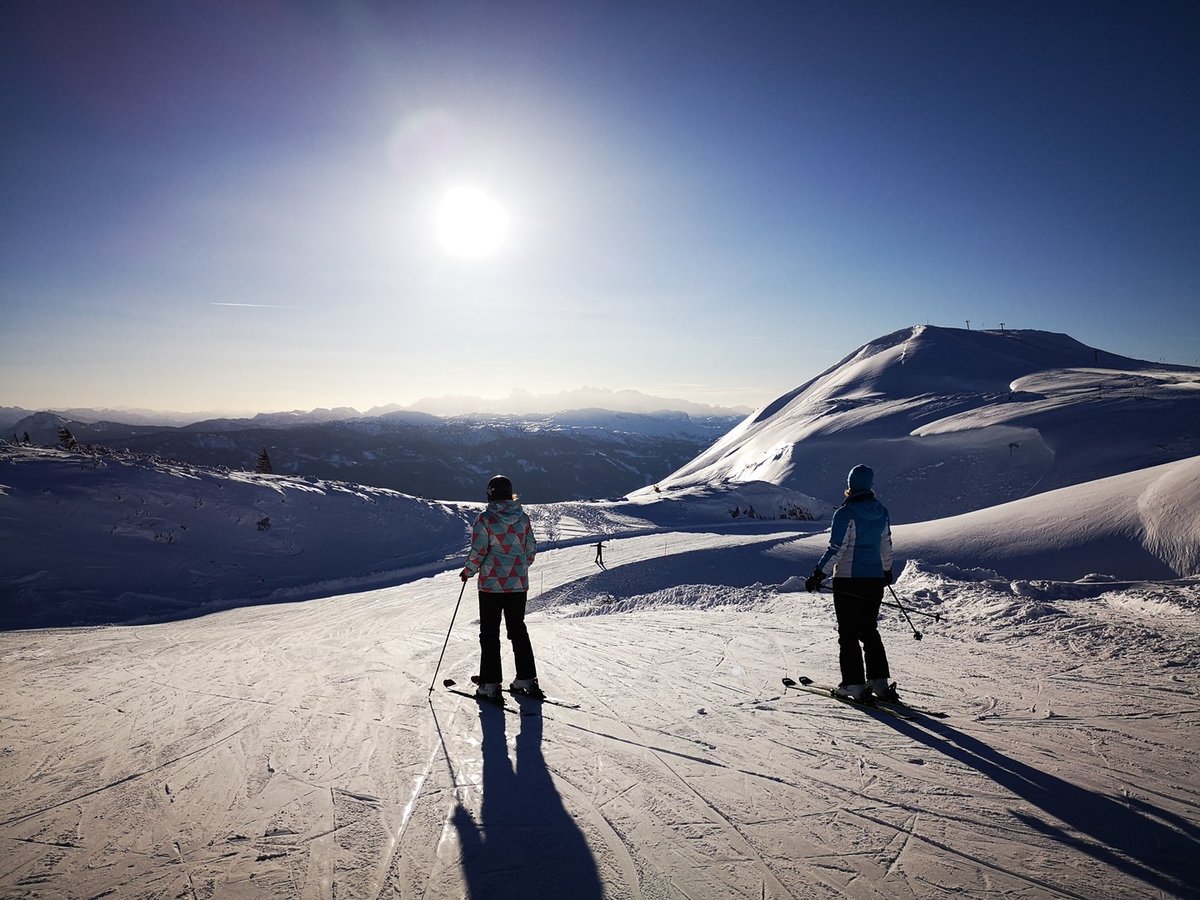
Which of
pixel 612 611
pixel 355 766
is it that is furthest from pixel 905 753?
pixel 612 611

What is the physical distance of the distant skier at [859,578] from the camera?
5438 millimetres

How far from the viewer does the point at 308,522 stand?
1992cm

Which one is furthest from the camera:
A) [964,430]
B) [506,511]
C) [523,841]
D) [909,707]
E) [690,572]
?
[964,430]

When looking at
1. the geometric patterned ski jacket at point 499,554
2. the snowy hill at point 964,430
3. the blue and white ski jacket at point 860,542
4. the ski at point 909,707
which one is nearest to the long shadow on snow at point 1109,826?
the ski at point 909,707

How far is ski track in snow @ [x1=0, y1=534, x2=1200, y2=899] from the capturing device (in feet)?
9.71

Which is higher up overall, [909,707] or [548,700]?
[909,707]

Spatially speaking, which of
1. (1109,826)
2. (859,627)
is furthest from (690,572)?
(1109,826)

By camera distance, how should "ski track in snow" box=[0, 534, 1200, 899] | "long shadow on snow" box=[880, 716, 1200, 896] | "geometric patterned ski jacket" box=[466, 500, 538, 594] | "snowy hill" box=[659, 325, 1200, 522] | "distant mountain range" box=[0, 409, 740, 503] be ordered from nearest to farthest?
"long shadow on snow" box=[880, 716, 1200, 896] < "ski track in snow" box=[0, 534, 1200, 899] < "geometric patterned ski jacket" box=[466, 500, 538, 594] < "snowy hill" box=[659, 325, 1200, 522] < "distant mountain range" box=[0, 409, 740, 503]

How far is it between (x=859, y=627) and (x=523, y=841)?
3851 millimetres

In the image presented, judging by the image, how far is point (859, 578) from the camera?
18.0 ft

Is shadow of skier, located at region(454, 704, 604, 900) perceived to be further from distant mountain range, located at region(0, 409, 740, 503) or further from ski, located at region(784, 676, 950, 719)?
distant mountain range, located at region(0, 409, 740, 503)

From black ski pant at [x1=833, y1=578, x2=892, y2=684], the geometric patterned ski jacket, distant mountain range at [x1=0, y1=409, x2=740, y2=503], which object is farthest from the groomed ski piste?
distant mountain range at [x1=0, y1=409, x2=740, y2=503]

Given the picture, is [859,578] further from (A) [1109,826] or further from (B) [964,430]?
(B) [964,430]

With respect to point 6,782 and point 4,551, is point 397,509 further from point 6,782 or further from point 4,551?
point 6,782
